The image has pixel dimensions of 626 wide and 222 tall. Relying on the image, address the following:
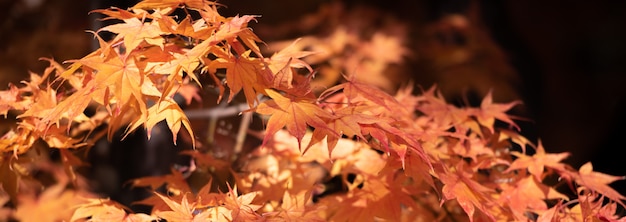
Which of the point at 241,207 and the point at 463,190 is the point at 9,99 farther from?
the point at 463,190

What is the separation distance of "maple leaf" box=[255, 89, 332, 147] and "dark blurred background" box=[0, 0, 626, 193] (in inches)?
65.4

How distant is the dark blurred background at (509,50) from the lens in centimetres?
302

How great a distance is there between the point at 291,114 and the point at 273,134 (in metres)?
0.05

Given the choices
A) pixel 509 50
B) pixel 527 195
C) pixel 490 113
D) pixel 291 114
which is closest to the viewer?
pixel 291 114

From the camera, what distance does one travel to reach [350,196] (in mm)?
1216

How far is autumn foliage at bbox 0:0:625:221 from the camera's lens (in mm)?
978

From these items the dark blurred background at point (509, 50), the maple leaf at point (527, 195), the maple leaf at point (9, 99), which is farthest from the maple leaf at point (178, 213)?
the dark blurred background at point (509, 50)

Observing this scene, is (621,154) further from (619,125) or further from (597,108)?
(597,108)

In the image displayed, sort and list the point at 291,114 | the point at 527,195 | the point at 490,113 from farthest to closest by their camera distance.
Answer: the point at 490,113, the point at 527,195, the point at 291,114

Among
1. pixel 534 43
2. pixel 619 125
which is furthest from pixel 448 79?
pixel 534 43

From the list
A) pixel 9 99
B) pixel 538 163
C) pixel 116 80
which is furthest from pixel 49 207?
pixel 538 163

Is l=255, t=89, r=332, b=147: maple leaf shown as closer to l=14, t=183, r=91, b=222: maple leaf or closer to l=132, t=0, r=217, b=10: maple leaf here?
l=132, t=0, r=217, b=10: maple leaf

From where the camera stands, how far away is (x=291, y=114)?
960 millimetres

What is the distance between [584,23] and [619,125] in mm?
2040
